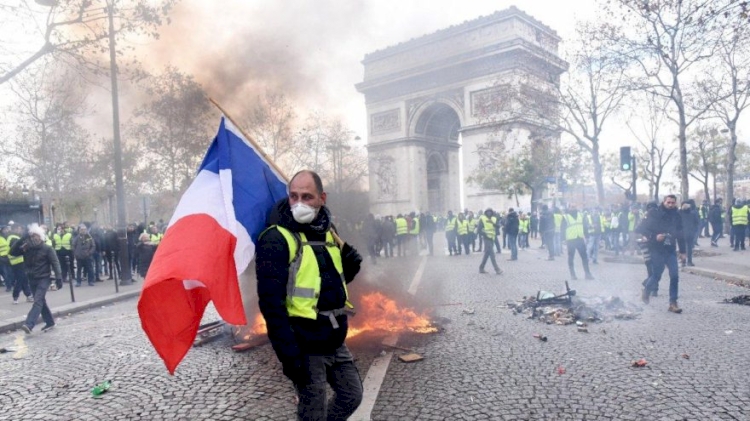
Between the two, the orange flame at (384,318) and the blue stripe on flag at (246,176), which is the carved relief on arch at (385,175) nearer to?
the orange flame at (384,318)

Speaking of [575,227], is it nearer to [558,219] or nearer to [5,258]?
[558,219]

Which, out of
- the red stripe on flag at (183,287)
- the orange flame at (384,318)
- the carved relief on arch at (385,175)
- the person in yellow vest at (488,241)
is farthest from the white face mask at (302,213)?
the carved relief on arch at (385,175)

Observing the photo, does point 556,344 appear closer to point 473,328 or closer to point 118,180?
point 473,328

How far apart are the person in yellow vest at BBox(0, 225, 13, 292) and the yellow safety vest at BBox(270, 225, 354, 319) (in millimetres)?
13328

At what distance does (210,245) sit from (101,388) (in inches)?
103

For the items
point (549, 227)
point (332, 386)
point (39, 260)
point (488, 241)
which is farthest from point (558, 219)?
point (332, 386)

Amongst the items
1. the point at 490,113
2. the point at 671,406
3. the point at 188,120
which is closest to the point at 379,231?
the point at 490,113

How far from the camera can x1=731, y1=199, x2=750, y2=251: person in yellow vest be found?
1642cm

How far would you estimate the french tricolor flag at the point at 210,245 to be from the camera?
9.66 ft

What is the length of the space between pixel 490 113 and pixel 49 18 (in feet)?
52.1

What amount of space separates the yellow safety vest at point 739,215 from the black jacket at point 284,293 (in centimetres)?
1775

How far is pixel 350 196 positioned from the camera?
23.1 meters

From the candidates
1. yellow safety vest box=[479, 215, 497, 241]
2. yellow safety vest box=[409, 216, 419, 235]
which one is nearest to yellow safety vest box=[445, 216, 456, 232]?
yellow safety vest box=[409, 216, 419, 235]

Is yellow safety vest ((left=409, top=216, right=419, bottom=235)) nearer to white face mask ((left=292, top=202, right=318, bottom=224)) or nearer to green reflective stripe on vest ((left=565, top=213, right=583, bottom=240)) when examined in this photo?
green reflective stripe on vest ((left=565, top=213, right=583, bottom=240))
